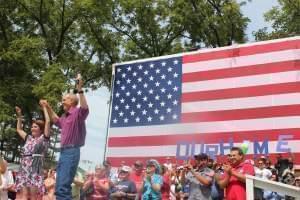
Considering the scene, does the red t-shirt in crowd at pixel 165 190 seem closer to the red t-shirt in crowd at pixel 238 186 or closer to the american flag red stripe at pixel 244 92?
the red t-shirt in crowd at pixel 238 186

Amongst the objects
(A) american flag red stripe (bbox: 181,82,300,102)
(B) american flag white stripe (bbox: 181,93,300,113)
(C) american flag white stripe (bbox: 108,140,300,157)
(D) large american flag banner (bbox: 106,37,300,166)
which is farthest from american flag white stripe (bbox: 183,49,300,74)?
(C) american flag white stripe (bbox: 108,140,300,157)

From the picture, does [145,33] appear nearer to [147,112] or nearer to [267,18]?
[267,18]

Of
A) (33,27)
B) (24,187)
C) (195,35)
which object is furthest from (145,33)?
(24,187)

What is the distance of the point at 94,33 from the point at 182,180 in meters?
13.0

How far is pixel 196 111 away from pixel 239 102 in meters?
0.98

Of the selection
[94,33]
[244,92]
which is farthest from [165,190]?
[94,33]

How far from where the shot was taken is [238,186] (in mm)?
5996

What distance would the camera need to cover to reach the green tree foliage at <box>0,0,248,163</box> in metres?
20.6

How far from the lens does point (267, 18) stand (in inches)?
877

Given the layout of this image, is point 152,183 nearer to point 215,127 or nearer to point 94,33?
point 215,127

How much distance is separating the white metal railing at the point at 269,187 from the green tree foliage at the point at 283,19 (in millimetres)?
15522

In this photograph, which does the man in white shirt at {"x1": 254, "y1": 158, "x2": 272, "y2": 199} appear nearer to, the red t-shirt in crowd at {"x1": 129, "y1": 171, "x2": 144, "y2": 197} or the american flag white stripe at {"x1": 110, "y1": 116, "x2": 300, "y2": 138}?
the american flag white stripe at {"x1": 110, "y1": 116, "x2": 300, "y2": 138}

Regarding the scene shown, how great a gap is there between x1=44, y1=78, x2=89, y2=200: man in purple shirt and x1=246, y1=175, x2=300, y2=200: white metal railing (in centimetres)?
174

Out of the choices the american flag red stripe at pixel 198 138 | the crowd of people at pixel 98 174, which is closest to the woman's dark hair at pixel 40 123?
the crowd of people at pixel 98 174
